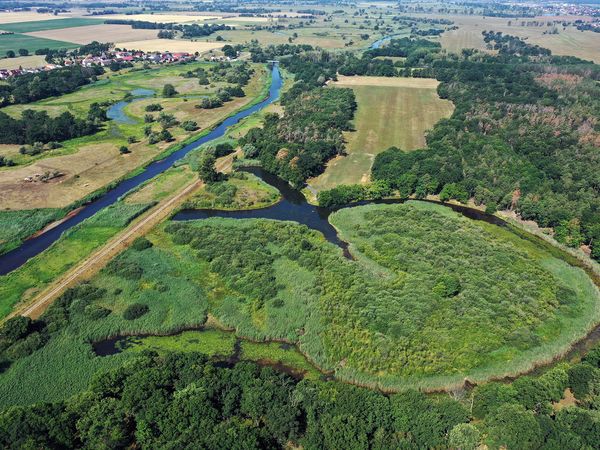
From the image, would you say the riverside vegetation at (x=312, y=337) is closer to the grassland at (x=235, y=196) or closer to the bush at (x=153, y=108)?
the grassland at (x=235, y=196)

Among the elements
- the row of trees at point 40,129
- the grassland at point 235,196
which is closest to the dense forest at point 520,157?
the grassland at point 235,196

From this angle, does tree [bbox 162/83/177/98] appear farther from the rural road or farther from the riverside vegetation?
the riverside vegetation

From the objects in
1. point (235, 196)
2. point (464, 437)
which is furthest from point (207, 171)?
point (464, 437)

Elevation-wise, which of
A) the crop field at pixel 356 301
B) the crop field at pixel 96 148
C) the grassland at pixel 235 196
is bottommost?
the crop field at pixel 356 301

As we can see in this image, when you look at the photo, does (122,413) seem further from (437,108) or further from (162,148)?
(437,108)

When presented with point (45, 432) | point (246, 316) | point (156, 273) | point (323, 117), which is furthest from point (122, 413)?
point (323, 117)

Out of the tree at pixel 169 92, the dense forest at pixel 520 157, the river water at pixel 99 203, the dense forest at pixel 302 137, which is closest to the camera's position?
the river water at pixel 99 203
